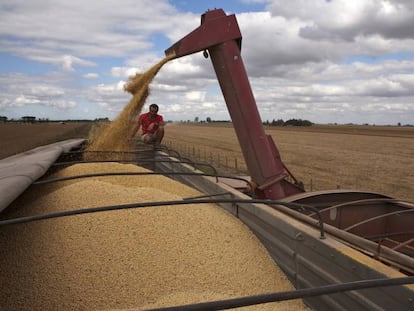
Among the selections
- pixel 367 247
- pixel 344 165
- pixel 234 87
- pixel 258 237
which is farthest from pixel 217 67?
pixel 344 165

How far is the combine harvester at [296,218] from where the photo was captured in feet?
6.02

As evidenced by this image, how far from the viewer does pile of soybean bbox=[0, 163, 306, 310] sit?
7.44ft

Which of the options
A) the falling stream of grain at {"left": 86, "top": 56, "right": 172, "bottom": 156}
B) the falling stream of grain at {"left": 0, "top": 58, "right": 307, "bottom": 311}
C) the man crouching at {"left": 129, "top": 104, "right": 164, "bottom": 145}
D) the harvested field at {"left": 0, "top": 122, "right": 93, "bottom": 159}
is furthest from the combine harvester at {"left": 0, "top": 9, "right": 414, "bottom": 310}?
the harvested field at {"left": 0, "top": 122, "right": 93, "bottom": 159}

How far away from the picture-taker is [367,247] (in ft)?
7.12

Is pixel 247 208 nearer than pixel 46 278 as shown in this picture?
No

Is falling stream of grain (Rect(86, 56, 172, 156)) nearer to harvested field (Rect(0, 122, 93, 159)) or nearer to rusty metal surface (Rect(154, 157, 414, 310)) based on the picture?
rusty metal surface (Rect(154, 157, 414, 310))

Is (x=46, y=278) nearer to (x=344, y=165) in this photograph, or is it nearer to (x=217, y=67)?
(x=217, y=67)

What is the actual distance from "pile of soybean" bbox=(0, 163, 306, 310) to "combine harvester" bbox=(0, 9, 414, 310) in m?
0.24

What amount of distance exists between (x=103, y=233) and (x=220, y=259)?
2.78 ft

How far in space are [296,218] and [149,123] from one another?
5.09m

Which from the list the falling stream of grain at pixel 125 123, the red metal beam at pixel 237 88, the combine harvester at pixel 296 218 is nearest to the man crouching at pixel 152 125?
the falling stream of grain at pixel 125 123

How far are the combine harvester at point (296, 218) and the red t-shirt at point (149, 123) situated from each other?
252 cm

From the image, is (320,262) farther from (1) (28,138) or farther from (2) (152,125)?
(1) (28,138)

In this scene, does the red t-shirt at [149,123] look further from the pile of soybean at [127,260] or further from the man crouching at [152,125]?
the pile of soybean at [127,260]
